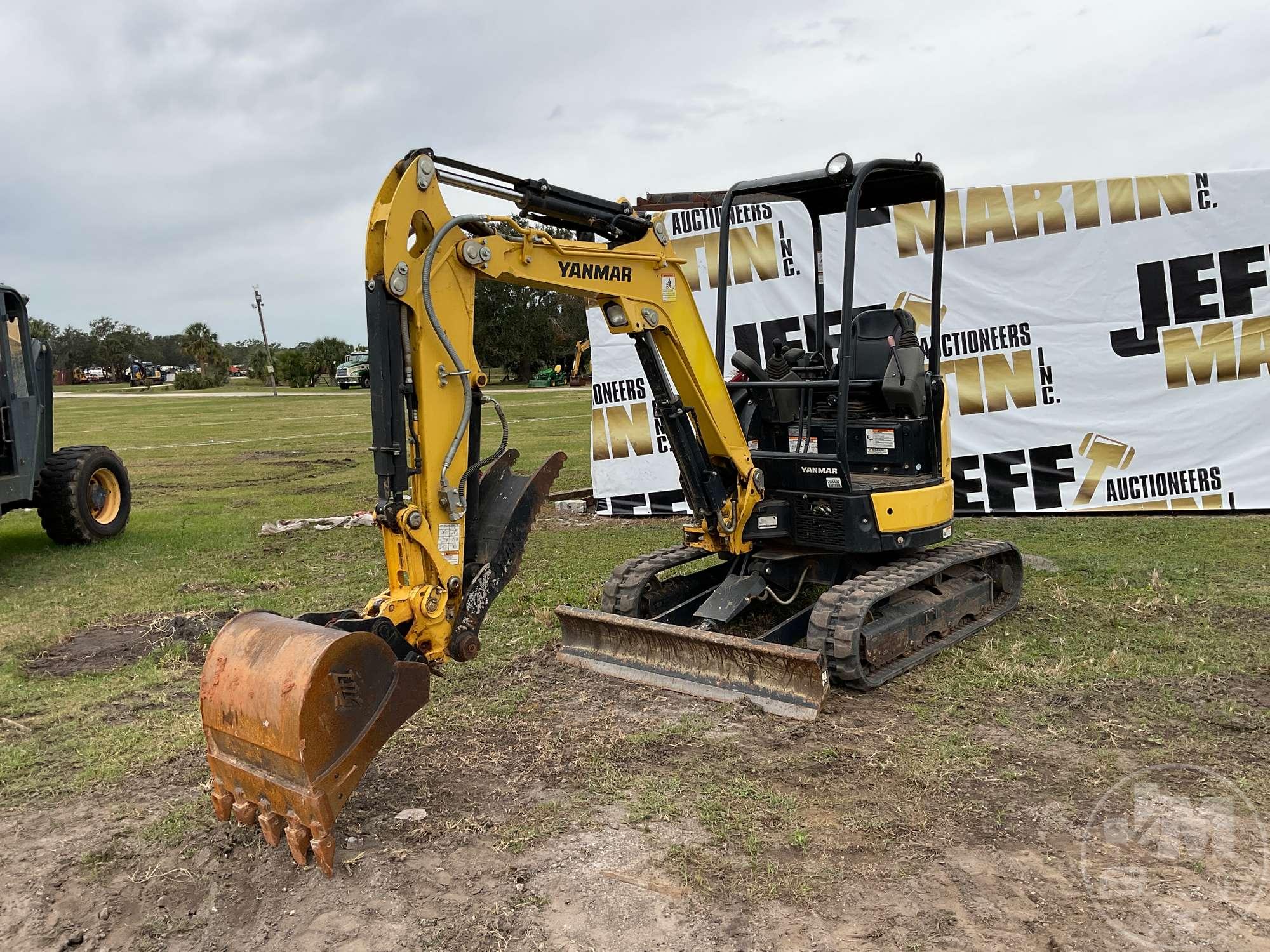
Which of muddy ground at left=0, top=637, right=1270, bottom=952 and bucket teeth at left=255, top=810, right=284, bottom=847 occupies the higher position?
bucket teeth at left=255, top=810, right=284, bottom=847

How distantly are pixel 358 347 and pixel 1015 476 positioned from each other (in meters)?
56.3

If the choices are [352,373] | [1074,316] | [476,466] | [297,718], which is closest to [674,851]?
[297,718]

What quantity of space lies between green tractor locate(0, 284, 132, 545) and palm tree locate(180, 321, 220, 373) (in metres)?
67.5

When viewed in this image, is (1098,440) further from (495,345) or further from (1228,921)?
(495,345)

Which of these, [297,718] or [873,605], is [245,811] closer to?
[297,718]

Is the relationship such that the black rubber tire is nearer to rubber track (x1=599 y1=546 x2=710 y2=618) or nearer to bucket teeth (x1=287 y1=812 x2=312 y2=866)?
rubber track (x1=599 y1=546 x2=710 y2=618)

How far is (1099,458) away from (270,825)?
10019mm

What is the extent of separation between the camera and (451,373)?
4.62 metres

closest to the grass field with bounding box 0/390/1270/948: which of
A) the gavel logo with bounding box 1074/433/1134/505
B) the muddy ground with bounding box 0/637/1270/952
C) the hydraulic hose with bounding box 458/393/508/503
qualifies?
the muddy ground with bounding box 0/637/1270/952

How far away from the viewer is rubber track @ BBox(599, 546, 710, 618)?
21.9ft

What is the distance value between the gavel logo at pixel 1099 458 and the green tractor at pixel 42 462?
419 inches

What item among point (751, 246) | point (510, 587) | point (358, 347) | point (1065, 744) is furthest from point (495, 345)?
point (1065, 744)

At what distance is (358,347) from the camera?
207 feet

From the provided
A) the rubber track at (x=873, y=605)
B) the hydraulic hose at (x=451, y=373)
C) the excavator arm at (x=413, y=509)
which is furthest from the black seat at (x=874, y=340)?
the hydraulic hose at (x=451, y=373)
